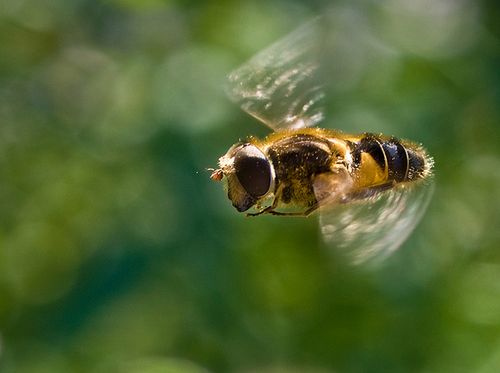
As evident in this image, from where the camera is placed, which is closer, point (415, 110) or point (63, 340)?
point (63, 340)

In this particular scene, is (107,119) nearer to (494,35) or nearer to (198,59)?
(198,59)

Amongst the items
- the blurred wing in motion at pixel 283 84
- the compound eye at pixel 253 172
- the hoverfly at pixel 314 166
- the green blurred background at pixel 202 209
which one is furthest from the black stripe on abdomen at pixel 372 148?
the green blurred background at pixel 202 209

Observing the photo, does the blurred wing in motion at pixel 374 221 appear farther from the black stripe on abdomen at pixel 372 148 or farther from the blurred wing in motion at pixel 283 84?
the blurred wing in motion at pixel 283 84

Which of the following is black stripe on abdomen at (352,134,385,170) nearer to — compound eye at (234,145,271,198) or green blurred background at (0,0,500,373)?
compound eye at (234,145,271,198)

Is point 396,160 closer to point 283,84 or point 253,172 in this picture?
point 283,84

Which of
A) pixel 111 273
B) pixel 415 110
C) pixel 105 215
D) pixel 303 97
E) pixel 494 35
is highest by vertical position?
pixel 494 35

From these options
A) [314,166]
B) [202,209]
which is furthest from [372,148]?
[202,209]

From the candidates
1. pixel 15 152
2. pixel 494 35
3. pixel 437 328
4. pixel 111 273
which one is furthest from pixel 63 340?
pixel 494 35
